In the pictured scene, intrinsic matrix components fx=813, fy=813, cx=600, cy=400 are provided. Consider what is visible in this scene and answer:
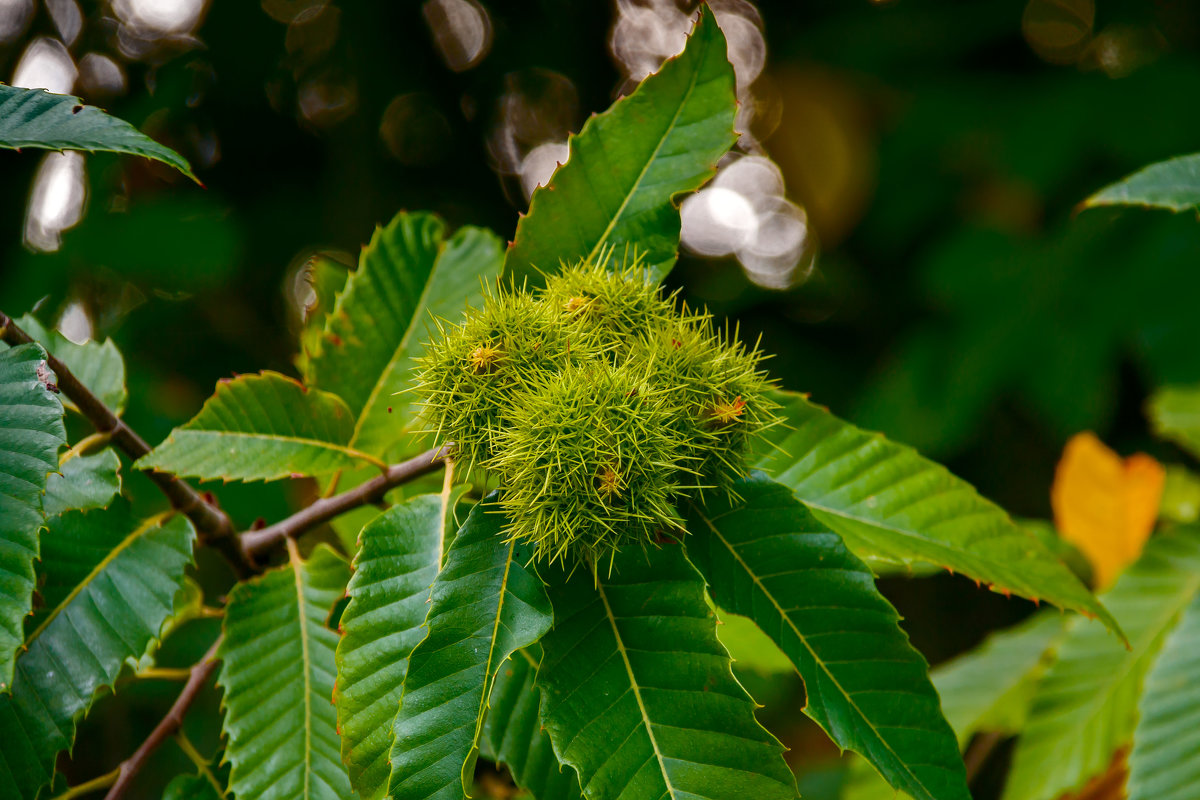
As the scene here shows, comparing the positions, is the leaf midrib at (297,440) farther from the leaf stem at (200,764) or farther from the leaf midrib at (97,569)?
the leaf stem at (200,764)

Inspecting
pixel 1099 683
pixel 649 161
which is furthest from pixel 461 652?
pixel 1099 683

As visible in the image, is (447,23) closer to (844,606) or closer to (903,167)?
(903,167)

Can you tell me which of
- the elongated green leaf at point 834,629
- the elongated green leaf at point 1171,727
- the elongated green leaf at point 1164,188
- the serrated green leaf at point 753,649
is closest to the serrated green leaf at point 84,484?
the elongated green leaf at point 834,629

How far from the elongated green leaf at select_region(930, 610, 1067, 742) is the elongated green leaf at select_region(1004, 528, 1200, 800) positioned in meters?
0.11

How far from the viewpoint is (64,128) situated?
2.77ft

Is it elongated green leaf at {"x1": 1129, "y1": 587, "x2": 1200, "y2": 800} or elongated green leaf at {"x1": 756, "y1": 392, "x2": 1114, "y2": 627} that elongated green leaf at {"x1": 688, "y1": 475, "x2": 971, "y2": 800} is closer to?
elongated green leaf at {"x1": 756, "y1": 392, "x2": 1114, "y2": 627}

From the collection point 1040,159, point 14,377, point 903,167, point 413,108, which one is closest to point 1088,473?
point 1040,159

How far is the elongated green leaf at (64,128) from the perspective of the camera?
811mm

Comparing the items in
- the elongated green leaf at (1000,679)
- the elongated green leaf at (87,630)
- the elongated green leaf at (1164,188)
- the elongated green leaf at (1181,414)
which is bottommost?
the elongated green leaf at (1000,679)

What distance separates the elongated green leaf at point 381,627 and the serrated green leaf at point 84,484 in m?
0.40

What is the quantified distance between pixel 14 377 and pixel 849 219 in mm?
3249

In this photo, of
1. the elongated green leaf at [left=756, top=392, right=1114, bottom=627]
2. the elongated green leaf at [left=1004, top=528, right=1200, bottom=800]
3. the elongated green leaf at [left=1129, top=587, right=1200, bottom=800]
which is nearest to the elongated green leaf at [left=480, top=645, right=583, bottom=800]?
the elongated green leaf at [left=756, top=392, right=1114, bottom=627]

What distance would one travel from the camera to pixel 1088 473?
2.02 m

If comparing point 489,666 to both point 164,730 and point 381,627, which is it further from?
point 164,730
